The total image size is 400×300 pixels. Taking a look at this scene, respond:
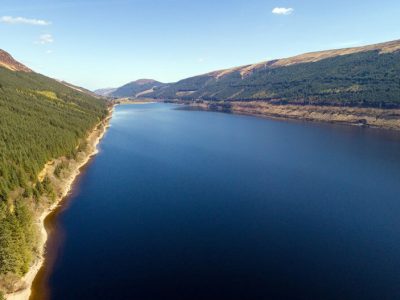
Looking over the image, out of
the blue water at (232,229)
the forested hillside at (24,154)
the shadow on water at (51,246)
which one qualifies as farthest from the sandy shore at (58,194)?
the blue water at (232,229)

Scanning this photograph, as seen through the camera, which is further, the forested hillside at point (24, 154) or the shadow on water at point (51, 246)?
the forested hillside at point (24, 154)

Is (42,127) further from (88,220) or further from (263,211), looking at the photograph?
(263,211)

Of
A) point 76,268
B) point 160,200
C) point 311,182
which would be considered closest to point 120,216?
point 160,200

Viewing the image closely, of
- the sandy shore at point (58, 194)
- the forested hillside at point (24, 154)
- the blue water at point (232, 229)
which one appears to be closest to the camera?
the sandy shore at point (58, 194)

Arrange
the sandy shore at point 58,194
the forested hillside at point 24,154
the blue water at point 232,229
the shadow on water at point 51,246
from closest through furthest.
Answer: the sandy shore at point 58,194 < the shadow on water at point 51,246 < the forested hillside at point 24,154 < the blue water at point 232,229

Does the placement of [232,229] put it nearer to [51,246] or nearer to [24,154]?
[51,246]

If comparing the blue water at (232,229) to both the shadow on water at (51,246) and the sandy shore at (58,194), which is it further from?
the sandy shore at (58,194)

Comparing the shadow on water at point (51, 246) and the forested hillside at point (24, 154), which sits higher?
the forested hillside at point (24, 154)
